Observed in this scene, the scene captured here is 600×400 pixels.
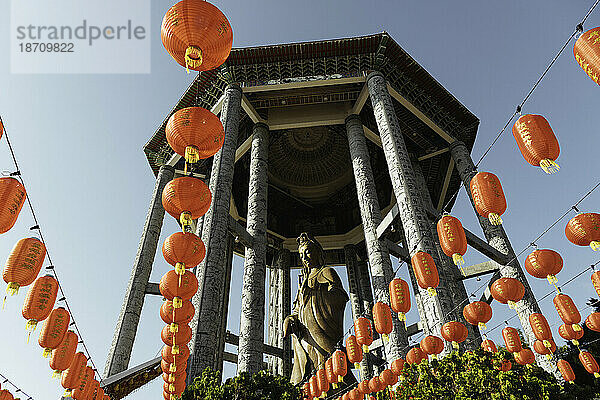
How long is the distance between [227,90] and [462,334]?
376 inches

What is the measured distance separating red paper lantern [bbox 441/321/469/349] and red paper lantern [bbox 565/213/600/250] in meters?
2.39

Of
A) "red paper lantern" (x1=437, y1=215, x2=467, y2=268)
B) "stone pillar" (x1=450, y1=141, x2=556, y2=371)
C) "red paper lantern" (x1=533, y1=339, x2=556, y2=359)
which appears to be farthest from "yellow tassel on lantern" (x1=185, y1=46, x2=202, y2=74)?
"red paper lantern" (x1=533, y1=339, x2=556, y2=359)

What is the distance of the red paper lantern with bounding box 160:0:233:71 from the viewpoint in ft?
13.9

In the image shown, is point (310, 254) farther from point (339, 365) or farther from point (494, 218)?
point (494, 218)

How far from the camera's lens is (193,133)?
484cm

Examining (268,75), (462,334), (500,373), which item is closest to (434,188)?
(268,75)

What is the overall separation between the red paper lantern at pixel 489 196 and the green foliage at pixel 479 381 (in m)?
2.10

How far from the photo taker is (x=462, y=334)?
23.7 feet

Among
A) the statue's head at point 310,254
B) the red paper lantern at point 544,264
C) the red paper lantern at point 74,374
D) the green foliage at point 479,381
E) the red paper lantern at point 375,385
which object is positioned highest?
the statue's head at point 310,254

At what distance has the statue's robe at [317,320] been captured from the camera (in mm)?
10703

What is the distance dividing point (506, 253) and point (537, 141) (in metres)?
7.81

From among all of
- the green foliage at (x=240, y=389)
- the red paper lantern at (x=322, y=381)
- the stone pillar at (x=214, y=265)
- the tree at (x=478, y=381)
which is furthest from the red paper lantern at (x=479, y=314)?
the stone pillar at (x=214, y=265)

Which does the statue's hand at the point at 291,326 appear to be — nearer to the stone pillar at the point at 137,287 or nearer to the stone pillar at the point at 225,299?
the stone pillar at the point at 225,299

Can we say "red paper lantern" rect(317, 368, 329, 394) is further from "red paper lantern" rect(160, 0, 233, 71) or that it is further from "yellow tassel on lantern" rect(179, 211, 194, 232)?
"red paper lantern" rect(160, 0, 233, 71)
